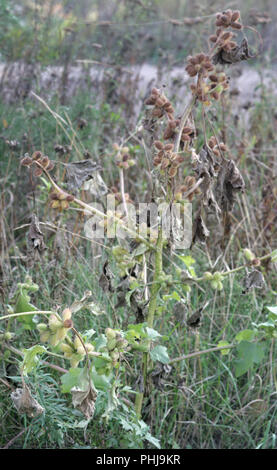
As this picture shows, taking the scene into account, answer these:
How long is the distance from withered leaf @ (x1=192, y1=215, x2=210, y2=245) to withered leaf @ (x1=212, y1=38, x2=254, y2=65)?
0.44 meters

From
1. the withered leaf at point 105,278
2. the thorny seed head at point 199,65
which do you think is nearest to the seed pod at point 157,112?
the thorny seed head at point 199,65

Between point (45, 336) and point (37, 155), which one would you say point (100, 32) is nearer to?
point (37, 155)

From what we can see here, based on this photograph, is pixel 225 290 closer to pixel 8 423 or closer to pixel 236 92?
pixel 8 423

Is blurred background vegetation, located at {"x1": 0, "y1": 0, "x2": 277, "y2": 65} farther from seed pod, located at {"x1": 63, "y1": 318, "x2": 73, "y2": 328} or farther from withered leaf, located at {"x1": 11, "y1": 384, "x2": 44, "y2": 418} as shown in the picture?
withered leaf, located at {"x1": 11, "y1": 384, "x2": 44, "y2": 418}

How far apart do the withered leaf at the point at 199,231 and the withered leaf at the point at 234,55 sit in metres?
0.44

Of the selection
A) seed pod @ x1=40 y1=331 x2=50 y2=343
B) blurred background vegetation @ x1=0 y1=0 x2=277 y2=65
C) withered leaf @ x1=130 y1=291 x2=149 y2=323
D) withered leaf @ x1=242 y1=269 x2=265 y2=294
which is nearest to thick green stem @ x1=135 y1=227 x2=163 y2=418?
withered leaf @ x1=130 y1=291 x2=149 y2=323

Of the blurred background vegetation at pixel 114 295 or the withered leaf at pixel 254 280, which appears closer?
the withered leaf at pixel 254 280

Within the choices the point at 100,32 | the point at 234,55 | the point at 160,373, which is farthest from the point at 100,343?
the point at 100,32

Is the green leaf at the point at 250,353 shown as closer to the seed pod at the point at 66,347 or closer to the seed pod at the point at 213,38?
the seed pod at the point at 66,347

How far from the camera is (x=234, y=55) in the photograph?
4.94 feet

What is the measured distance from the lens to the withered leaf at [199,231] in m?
1.55

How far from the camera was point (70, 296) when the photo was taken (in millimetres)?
2107

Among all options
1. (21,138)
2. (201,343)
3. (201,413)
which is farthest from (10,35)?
(201,413)

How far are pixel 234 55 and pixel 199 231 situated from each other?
0.49m
